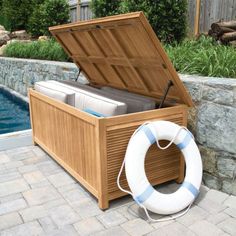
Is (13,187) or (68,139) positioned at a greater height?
(68,139)

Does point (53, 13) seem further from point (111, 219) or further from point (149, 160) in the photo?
point (111, 219)

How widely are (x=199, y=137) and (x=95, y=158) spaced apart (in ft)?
3.69

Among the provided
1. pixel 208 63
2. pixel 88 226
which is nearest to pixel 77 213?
pixel 88 226

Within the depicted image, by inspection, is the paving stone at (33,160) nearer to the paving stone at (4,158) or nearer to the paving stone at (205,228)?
the paving stone at (4,158)

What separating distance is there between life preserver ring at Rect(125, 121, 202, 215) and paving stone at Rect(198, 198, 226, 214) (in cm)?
15

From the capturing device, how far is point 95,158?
9.00ft

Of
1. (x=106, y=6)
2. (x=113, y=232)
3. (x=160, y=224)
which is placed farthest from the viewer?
(x=106, y=6)

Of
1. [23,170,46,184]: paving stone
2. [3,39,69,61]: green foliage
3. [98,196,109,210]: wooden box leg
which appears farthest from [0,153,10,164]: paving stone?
[3,39,69,61]: green foliage

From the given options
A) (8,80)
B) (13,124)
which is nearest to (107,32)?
(13,124)

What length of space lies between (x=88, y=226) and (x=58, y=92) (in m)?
1.57

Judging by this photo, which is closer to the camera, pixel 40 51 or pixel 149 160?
pixel 149 160

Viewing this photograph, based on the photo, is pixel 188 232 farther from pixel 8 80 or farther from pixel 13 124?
pixel 8 80

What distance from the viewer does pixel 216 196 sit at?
304 centimetres

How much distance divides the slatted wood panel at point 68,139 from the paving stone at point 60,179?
0.40ft
